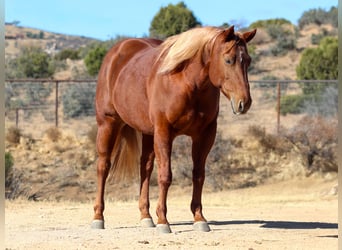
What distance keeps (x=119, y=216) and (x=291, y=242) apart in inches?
147

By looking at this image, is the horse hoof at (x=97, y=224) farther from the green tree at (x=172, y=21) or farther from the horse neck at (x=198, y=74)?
the green tree at (x=172, y=21)

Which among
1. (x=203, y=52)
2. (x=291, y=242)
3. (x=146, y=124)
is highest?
(x=203, y=52)

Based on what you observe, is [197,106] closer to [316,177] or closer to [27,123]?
[316,177]

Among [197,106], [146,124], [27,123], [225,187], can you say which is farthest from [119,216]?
[27,123]

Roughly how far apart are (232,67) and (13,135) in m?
18.2

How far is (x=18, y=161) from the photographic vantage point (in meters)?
23.7

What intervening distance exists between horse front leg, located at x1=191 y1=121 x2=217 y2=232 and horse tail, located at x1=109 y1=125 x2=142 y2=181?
1556 mm

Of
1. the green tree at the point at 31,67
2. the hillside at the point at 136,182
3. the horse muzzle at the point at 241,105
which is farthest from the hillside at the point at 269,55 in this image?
the horse muzzle at the point at 241,105

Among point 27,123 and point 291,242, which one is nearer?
point 291,242

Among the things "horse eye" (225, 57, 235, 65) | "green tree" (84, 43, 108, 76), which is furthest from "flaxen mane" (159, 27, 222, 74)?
"green tree" (84, 43, 108, 76)

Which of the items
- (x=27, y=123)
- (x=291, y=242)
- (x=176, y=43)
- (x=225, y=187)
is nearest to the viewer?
(x=291, y=242)

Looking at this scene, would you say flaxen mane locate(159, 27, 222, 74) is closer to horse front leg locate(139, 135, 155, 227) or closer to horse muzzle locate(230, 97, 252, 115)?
horse muzzle locate(230, 97, 252, 115)

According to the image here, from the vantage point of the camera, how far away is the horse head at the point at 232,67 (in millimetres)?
8562

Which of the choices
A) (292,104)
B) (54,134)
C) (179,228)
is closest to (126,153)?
(179,228)
